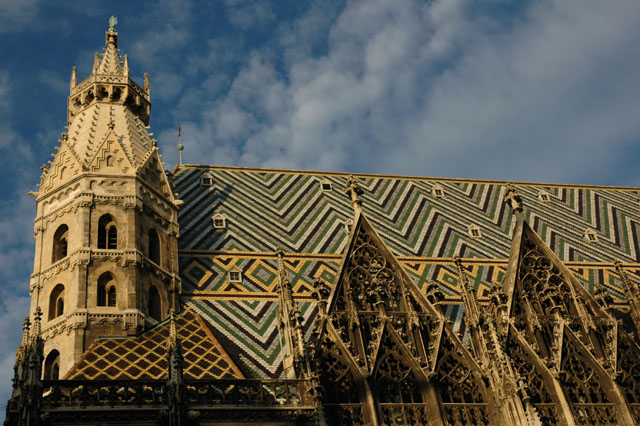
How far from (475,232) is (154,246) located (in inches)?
439

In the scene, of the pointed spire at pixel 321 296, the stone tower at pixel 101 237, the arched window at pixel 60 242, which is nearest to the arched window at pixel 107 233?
the stone tower at pixel 101 237

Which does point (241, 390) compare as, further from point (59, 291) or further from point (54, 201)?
point (54, 201)

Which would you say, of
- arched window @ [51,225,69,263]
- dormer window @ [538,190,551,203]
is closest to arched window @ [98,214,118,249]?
arched window @ [51,225,69,263]

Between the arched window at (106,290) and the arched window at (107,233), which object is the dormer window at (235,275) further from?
the arched window at (106,290)

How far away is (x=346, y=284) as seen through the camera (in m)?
19.3

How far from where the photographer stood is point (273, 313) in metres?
21.2

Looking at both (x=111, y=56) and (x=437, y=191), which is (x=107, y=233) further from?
(x=437, y=191)

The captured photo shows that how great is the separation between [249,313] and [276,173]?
993 centimetres

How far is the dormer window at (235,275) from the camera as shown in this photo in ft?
→ 74.0

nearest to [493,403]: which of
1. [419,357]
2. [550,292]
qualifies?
[419,357]

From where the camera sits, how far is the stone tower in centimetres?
1908

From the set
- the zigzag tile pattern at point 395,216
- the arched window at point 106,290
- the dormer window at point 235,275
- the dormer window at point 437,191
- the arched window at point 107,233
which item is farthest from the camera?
the dormer window at point 437,191

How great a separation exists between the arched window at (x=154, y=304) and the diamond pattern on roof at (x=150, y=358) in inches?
33.7

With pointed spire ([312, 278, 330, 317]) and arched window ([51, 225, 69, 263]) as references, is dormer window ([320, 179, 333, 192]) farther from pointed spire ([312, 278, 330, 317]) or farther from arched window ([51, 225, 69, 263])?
pointed spire ([312, 278, 330, 317])
